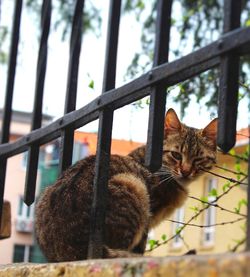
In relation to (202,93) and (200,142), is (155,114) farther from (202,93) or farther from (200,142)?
(202,93)

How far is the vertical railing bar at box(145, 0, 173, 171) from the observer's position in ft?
4.71

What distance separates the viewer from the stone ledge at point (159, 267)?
37.6 inches

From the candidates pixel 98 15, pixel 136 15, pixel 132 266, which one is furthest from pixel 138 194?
pixel 98 15

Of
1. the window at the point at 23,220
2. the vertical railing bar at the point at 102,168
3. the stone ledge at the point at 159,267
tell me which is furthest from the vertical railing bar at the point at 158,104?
the window at the point at 23,220

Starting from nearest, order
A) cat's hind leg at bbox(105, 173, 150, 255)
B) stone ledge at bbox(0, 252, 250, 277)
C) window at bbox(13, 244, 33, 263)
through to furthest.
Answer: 1. stone ledge at bbox(0, 252, 250, 277)
2. cat's hind leg at bbox(105, 173, 150, 255)
3. window at bbox(13, 244, 33, 263)

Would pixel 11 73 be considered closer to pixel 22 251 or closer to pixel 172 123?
pixel 172 123

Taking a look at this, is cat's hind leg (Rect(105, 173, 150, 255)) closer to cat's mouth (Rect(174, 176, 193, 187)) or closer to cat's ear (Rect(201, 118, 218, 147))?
cat's mouth (Rect(174, 176, 193, 187))

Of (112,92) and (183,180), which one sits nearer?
(112,92)

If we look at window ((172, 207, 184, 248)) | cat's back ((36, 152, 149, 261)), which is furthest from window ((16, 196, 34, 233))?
cat's back ((36, 152, 149, 261))

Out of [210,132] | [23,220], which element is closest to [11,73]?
[210,132]

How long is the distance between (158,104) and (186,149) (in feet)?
5.72

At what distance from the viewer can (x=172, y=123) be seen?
3145 mm

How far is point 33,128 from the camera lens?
2.17m

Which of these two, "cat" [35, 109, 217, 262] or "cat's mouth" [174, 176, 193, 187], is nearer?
"cat" [35, 109, 217, 262]
